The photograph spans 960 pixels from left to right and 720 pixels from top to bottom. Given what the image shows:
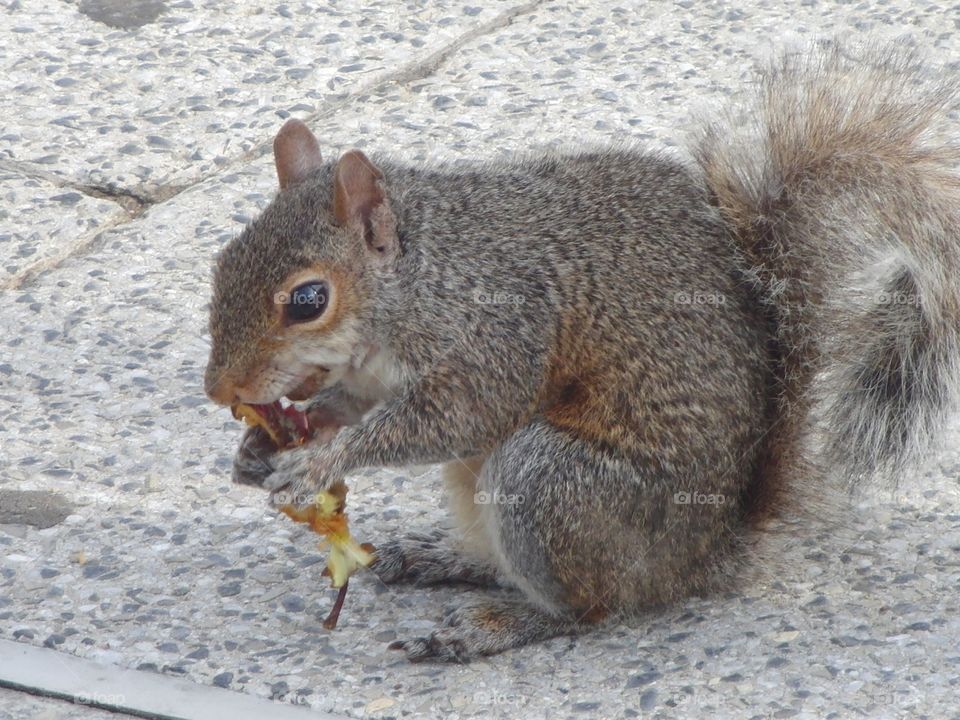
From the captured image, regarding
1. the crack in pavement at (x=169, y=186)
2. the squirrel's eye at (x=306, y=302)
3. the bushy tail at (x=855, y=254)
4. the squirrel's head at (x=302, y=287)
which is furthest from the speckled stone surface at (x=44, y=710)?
the crack in pavement at (x=169, y=186)

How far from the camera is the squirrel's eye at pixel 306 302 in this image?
2391 millimetres

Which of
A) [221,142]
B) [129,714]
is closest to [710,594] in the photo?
[129,714]

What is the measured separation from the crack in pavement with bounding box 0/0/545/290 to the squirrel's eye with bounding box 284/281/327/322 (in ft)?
4.40

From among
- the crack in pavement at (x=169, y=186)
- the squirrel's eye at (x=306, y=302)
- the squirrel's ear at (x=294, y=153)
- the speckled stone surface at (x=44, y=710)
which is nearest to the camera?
the speckled stone surface at (x=44, y=710)

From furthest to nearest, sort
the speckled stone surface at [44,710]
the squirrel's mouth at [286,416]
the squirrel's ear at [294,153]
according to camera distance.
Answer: the squirrel's ear at [294,153] < the squirrel's mouth at [286,416] < the speckled stone surface at [44,710]

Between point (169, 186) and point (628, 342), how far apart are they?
1.75m

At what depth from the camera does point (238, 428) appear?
3121 millimetres

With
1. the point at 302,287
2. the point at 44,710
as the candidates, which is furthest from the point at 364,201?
the point at 44,710

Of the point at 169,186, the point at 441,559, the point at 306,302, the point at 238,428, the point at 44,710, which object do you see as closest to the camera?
the point at 44,710

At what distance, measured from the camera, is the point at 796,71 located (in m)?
2.67

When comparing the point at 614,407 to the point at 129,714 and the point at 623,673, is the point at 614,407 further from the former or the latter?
the point at 129,714

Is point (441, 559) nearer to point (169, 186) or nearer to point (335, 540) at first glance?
point (335, 540)

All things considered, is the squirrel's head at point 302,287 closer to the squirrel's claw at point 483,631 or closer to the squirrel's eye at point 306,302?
the squirrel's eye at point 306,302

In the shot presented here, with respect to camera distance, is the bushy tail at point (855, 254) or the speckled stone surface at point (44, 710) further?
the bushy tail at point (855, 254)
